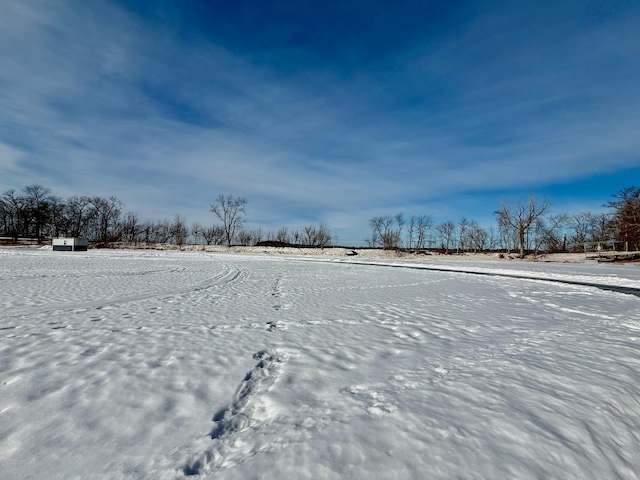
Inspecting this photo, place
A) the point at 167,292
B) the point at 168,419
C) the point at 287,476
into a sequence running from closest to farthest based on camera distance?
the point at 287,476 → the point at 168,419 → the point at 167,292

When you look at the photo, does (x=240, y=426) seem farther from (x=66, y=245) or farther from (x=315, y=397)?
(x=66, y=245)

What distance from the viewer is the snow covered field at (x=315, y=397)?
74.6 inches

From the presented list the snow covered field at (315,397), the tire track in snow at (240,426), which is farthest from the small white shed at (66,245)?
the tire track in snow at (240,426)

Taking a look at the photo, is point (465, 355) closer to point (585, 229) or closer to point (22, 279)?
point (22, 279)

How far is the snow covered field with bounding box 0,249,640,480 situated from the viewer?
1.90m

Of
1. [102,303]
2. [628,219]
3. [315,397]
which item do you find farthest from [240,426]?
[628,219]

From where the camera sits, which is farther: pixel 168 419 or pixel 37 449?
pixel 168 419

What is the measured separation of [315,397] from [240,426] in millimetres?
703

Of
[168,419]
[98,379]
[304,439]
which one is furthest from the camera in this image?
[98,379]

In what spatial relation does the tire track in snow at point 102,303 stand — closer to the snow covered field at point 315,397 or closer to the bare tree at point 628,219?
the snow covered field at point 315,397

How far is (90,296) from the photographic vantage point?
740 cm

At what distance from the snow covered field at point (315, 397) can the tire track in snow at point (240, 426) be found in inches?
0.5

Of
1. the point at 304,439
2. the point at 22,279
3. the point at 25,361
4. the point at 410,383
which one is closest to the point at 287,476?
the point at 304,439

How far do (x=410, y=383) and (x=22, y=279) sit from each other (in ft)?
42.7
